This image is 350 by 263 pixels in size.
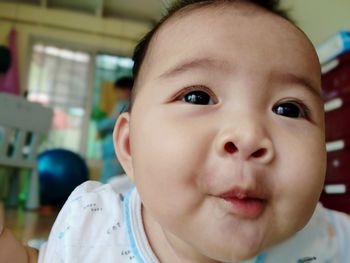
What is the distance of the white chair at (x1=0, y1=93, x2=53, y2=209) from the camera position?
106 inches

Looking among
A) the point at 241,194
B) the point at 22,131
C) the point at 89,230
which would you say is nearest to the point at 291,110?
the point at 241,194

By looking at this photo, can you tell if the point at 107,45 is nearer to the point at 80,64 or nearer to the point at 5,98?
the point at 80,64

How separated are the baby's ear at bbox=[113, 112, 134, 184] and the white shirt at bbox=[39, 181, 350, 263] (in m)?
0.10

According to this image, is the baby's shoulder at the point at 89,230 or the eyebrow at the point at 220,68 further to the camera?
the baby's shoulder at the point at 89,230

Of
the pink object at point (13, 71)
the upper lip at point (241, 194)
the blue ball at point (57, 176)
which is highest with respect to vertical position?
the pink object at point (13, 71)

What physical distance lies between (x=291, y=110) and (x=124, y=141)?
0.25 metres

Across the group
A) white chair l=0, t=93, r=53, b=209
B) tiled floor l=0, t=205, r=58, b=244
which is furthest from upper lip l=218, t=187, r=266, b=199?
white chair l=0, t=93, r=53, b=209

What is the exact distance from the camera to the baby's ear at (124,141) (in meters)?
0.58

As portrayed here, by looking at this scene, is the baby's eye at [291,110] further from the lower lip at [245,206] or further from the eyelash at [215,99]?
the lower lip at [245,206]

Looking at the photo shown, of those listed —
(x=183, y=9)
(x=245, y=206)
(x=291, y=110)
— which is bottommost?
(x=245, y=206)

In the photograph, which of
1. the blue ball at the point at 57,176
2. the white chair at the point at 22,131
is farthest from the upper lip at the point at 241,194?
the blue ball at the point at 57,176

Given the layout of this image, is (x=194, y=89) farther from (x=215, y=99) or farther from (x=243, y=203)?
(x=243, y=203)

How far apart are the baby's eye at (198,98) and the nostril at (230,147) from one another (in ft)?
0.25

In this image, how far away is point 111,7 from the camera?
168 inches
